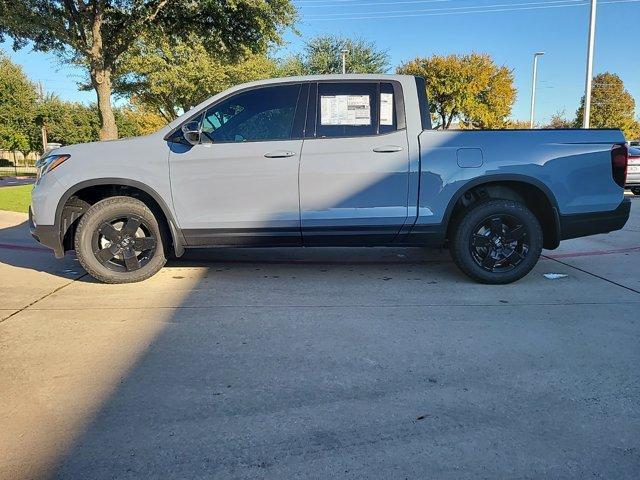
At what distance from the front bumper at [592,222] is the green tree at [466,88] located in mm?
31499

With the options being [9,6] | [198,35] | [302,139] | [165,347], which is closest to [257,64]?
[198,35]

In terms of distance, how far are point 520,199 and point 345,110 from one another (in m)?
2.05

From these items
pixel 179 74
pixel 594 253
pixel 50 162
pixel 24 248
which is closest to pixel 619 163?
pixel 594 253

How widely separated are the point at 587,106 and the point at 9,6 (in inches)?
717

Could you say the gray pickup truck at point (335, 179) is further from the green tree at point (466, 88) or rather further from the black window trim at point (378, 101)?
the green tree at point (466, 88)

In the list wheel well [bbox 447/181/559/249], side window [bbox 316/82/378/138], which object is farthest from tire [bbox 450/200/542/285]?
side window [bbox 316/82/378/138]

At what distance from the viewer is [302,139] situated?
201 inches

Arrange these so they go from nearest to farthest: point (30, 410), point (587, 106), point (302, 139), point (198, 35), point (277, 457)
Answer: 1. point (277, 457)
2. point (30, 410)
3. point (302, 139)
4. point (198, 35)
5. point (587, 106)

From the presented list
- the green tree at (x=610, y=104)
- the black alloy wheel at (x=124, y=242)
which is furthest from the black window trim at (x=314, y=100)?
the green tree at (x=610, y=104)

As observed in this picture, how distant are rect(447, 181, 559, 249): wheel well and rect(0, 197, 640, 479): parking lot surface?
568 millimetres

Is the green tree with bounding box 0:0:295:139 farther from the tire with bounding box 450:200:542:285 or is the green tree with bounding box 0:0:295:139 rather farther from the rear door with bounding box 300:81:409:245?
the tire with bounding box 450:200:542:285

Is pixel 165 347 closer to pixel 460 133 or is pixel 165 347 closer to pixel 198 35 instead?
pixel 460 133

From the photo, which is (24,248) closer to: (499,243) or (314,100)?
(314,100)

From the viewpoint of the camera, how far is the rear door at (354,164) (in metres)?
5.07
